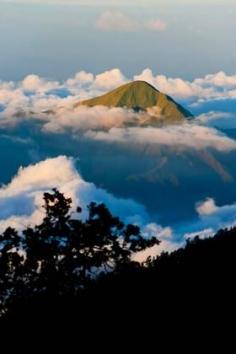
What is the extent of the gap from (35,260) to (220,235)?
12.1 metres

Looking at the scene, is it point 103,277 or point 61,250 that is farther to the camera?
point 61,250

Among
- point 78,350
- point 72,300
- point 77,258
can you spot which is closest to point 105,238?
point 77,258

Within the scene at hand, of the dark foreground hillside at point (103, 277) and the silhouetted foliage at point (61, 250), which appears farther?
the silhouetted foliage at point (61, 250)

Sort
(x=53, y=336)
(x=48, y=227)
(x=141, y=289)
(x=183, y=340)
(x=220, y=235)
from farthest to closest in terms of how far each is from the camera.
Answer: (x=48, y=227) < (x=220, y=235) < (x=141, y=289) < (x=53, y=336) < (x=183, y=340)

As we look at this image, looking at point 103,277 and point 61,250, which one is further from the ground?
point 61,250

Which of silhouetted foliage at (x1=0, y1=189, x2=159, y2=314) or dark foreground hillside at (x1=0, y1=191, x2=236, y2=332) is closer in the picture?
dark foreground hillside at (x1=0, y1=191, x2=236, y2=332)

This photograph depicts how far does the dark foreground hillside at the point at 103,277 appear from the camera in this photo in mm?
22406

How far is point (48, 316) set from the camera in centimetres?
2614

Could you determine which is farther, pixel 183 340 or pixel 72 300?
pixel 72 300

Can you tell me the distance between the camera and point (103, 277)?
29.7 metres

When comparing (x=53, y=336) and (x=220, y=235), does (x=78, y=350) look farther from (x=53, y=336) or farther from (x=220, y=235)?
(x=220, y=235)

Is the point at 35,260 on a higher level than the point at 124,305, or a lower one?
higher

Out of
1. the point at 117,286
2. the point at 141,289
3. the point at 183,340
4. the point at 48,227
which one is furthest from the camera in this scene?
the point at 48,227

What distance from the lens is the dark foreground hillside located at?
22.4m
